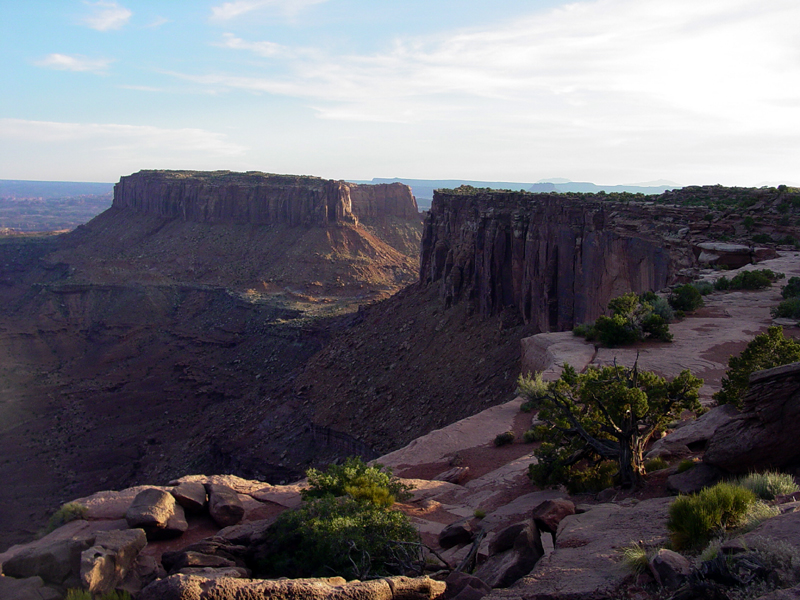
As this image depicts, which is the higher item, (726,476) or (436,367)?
(726,476)

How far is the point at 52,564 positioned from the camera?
8781 mm

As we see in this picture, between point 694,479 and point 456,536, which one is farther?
point 456,536

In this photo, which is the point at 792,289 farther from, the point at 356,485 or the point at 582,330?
the point at 356,485

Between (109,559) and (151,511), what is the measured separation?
76.3 inches

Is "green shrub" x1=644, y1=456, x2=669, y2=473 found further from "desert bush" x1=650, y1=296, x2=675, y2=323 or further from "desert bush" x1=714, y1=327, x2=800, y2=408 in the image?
"desert bush" x1=650, y1=296, x2=675, y2=323

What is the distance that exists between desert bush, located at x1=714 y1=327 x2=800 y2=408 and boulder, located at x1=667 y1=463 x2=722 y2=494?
76.5 inches

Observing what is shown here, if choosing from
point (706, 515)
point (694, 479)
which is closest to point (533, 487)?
point (694, 479)

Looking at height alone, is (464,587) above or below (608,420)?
below

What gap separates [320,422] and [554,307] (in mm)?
14361

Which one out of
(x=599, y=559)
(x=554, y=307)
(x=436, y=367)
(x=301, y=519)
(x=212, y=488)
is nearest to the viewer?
(x=599, y=559)

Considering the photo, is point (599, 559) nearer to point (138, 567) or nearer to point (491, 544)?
point (491, 544)

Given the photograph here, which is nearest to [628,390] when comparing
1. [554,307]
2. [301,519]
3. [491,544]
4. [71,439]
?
[491,544]

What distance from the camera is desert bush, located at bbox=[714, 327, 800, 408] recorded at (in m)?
10.8

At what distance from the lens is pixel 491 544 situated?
9.06m
